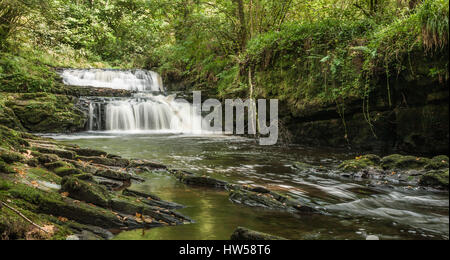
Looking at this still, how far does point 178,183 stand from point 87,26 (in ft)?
64.1

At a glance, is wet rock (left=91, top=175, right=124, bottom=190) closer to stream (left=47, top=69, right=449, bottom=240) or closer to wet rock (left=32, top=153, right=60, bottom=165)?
stream (left=47, top=69, right=449, bottom=240)

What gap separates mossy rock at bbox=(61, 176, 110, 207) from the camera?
11.1 feet

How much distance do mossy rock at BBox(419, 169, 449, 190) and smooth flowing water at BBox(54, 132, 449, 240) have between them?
0.31m

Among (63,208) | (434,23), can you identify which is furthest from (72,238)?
(434,23)

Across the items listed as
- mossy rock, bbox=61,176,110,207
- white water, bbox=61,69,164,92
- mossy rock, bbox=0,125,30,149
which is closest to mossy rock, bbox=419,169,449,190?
mossy rock, bbox=61,176,110,207

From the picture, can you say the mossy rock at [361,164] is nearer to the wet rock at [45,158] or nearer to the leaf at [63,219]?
the leaf at [63,219]

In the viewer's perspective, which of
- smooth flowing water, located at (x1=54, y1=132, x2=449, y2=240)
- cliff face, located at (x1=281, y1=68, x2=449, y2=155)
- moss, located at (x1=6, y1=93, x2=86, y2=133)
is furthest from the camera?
moss, located at (x1=6, y1=93, x2=86, y2=133)

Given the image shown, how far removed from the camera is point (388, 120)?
789 cm

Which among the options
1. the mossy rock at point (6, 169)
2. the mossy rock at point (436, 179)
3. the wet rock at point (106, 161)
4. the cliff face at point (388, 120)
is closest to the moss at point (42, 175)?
the mossy rock at point (6, 169)

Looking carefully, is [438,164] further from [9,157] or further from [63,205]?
[9,157]

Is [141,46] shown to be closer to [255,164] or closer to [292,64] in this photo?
[292,64]

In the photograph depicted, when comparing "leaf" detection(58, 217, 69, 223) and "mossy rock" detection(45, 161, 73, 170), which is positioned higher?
"mossy rock" detection(45, 161, 73, 170)

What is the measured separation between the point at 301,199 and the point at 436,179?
2.49 metres
